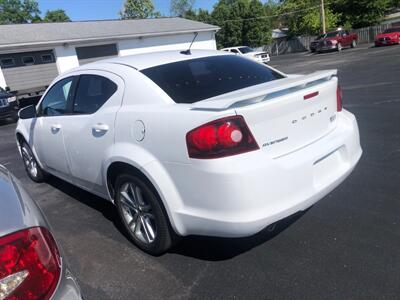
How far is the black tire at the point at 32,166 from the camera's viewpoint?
5509 millimetres

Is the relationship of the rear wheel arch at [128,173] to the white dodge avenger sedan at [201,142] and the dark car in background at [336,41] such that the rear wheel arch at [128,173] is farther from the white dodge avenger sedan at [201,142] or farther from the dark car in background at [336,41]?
the dark car in background at [336,41]

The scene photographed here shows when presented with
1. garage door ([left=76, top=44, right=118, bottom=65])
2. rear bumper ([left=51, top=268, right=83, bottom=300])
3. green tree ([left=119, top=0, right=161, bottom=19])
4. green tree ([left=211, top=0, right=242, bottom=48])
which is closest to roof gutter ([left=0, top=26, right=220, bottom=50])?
garage door ([left=76, top=44, right=118, bottom=65])

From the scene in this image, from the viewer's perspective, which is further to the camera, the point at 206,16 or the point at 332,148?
the point at 206,16

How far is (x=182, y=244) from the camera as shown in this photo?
3.43 m

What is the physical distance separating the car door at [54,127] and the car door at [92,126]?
19cm

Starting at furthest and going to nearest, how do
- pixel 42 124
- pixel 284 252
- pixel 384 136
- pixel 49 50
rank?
pixel 49 50 → pixel 384 136 → pixel 42 124 → pixel 284 252

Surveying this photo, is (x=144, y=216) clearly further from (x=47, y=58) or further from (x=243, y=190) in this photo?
(x=47, y=58)

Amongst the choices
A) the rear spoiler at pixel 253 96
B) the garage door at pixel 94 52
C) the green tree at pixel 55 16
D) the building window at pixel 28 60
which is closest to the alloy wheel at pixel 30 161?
the rear spoiler at pixel 253 96

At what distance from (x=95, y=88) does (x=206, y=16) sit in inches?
2478

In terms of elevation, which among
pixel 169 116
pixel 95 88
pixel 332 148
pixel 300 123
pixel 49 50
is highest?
pixel 49 50

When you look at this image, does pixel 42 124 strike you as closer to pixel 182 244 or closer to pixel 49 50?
pixel 182 244

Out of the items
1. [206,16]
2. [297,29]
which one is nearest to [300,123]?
[297,29]

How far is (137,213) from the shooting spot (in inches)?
132

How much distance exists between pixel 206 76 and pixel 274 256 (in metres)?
1.67
